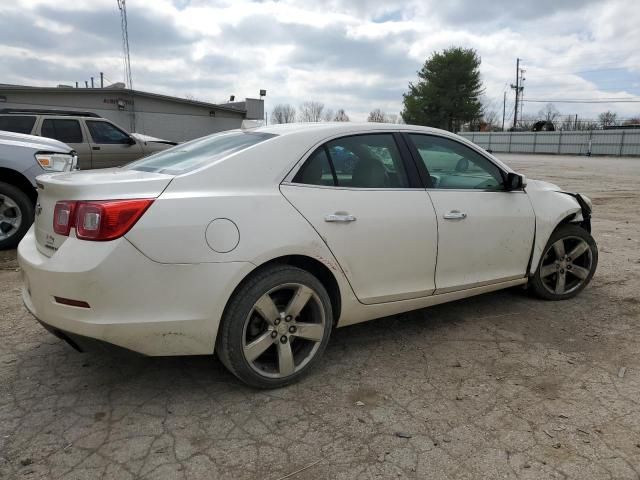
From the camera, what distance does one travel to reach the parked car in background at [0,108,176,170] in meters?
10.4

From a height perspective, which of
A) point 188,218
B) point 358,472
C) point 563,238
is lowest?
point 358,472

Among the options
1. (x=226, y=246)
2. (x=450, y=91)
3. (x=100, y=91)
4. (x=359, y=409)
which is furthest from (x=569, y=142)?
(x=226, y=246)

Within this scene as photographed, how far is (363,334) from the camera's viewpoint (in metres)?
3.85

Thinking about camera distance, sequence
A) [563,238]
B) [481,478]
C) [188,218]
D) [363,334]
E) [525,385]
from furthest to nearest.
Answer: [563,238]
[363,334]
[525,385]
[188,218]
[481,478]

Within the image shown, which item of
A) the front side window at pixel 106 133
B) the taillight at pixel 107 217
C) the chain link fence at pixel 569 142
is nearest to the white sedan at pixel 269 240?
the taillight at pixel 107 217

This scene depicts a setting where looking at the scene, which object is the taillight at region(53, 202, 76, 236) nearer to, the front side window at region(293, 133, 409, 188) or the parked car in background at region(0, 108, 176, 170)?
the front side window at region(293, 133, 409, 188)

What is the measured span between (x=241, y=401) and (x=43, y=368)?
1326 mm

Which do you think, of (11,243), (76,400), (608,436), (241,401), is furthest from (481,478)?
(11,243)

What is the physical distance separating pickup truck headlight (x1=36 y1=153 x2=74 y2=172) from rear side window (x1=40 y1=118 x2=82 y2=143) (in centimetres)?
516

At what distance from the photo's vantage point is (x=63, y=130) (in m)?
11.0

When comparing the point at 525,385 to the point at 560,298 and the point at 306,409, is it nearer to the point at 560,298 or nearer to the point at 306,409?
the point at 306,409

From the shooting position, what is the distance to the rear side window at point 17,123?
33.4 feet

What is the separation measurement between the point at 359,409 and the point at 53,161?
5.08 metres

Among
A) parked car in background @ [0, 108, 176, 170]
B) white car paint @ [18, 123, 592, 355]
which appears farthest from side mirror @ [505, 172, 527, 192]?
parked car in background @ [0, 108, 176, 170]
